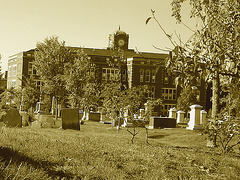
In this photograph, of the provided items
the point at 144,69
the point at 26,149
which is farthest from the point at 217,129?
the point at 144,69

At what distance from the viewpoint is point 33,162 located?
6953mm

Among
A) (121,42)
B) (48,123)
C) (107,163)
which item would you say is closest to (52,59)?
(48,123)

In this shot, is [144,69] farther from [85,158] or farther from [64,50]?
[85,158]

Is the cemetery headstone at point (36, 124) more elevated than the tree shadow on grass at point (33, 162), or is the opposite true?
the tree shadow on grass at point (33, 162)

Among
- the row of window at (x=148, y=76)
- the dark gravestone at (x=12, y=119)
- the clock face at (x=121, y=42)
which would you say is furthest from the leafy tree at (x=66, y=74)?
the clock face at (x=121, y=42)

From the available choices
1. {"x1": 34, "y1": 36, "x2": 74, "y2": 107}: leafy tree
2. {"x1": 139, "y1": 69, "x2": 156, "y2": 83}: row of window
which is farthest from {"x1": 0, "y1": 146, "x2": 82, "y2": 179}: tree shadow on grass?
{"x1": 139, "y1": 69, "x2": 156, "y2": 83}: row of window

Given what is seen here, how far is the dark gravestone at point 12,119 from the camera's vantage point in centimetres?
1827

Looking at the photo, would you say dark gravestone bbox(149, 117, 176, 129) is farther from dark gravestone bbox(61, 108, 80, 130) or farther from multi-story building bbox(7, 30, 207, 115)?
multi-story building bbox(7, 30, 207, 115)

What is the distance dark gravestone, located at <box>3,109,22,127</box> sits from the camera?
1827 cm

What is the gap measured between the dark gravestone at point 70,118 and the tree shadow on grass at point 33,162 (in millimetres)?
11845

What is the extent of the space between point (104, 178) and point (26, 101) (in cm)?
3709

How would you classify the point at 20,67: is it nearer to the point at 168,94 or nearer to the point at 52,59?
the point at 52,59

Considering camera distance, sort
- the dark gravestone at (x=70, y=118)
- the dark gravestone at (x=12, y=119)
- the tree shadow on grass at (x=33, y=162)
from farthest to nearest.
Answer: the dark gravestone at (x=70, y=118) < the dark gravestone at (x=12, y=119) < the tree shadow on grass at (x=33, y=162)

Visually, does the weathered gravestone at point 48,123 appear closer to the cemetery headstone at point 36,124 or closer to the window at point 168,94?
the cemetery headstone at point 36,124
